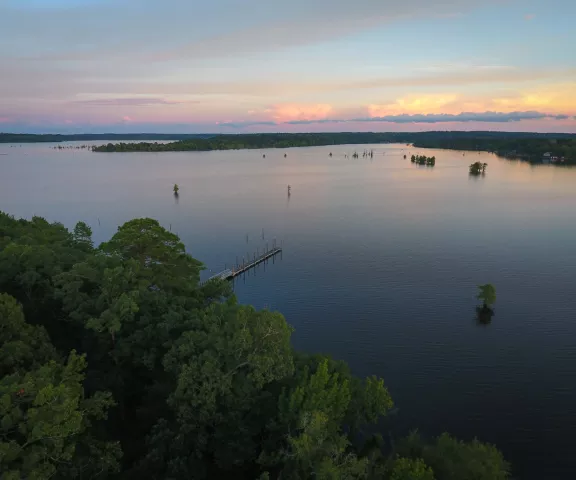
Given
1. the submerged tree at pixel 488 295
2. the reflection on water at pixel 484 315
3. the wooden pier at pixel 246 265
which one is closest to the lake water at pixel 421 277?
the reflection on water at pixel 484 315

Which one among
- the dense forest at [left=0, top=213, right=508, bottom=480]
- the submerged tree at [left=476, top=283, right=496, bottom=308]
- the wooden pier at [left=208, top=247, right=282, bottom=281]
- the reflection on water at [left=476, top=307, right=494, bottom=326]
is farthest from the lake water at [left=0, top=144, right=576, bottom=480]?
the dense forest at [left=0, top=213, right=508, bottom=480]

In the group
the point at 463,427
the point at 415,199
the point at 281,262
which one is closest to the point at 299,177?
the point at 415,199

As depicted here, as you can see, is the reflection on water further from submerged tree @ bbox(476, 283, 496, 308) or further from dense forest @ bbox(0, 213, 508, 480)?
dense forest @ bbox(0, 213, 508, 480)

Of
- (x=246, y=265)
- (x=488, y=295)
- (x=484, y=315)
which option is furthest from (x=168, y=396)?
(x=246, y=265)

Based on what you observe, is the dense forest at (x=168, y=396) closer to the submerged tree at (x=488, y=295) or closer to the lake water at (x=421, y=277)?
the lake water at (x=421, y=277)

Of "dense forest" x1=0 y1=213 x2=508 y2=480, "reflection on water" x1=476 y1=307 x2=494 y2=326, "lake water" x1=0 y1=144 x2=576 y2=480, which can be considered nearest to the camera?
"dense forest" x1=0 y1=213 x2=508 y2=480

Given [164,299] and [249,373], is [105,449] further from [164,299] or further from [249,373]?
[164,299]

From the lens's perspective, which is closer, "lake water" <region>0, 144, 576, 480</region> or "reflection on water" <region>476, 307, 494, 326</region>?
"lake water" <region>0, 144, 576, 480</region>

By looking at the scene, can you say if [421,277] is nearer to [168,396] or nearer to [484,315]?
[484,315]
